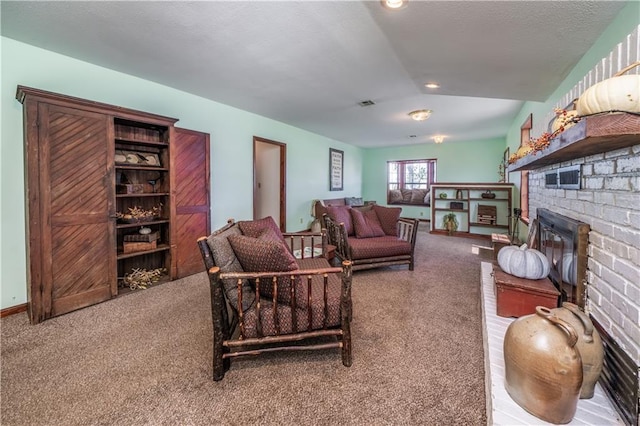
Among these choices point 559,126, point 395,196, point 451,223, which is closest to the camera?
point 559,126

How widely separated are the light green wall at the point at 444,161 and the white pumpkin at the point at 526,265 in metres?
6.22

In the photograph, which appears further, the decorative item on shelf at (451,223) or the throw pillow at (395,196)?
the throw pillow at (395,196)

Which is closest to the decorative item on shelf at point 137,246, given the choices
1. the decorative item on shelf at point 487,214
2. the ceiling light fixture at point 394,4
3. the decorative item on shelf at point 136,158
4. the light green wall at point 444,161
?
the decorative item on shelf at point 136,158

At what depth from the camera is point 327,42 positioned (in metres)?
2.29

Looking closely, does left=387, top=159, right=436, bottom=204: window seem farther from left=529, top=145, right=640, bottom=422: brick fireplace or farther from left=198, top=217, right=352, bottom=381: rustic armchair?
left=198, top=217, right=352, bottom=381: rustic armchair

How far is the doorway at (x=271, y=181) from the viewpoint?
5555mm

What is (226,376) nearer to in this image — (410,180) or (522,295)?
(522,295)

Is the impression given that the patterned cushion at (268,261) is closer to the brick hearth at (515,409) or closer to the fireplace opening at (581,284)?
the brick hearth at (515,409)

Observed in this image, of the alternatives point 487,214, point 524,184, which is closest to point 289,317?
point 524,184

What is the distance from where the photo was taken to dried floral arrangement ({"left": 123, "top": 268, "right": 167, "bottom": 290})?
9.87 feet

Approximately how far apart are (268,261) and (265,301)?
325 millimetres

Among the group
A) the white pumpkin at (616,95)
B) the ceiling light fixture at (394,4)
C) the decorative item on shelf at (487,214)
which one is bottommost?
the decorative item on shelf at (487,214)

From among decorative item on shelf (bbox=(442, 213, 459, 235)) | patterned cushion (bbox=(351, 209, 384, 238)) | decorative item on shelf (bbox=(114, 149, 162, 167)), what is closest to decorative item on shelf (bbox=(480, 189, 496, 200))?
decorative item on shelf (bbox=(442, 213, 459, 235))

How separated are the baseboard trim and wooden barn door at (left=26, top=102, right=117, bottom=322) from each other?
0.32 m
